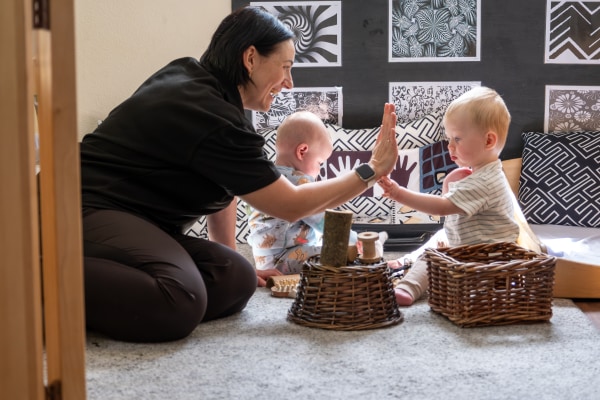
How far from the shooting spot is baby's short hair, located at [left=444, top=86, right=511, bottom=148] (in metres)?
2.86

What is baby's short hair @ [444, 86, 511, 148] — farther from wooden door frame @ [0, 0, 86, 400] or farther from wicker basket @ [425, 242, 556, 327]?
wooden door frame @ [0, 0, 86, 400]

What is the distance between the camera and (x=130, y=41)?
4.26 m

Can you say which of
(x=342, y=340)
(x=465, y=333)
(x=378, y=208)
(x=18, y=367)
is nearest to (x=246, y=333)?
(x=342, y=340)

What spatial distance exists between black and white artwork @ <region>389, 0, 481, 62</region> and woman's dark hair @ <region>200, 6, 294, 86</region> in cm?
178

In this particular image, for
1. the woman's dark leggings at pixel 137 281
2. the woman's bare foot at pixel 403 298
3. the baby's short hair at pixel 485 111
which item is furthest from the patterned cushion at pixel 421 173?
the woman's dark leggings at pixel 137 281

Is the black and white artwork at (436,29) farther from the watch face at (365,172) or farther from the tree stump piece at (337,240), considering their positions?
the tree stump piece at (337,240)

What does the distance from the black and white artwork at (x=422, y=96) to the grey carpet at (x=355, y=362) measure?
1.87 meters

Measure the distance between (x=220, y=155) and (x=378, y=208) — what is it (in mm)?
1737

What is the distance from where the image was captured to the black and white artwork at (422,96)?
4.24 meters

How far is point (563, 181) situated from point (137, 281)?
240 cm

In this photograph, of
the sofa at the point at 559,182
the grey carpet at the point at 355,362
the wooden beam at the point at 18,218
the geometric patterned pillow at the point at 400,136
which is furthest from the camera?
the geometric patterned pillow at the point at 400,136

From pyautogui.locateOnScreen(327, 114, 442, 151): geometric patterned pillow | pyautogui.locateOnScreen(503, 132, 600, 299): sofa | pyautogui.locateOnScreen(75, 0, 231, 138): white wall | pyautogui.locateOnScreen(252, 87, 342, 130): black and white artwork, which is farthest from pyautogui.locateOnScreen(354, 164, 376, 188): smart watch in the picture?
pyautogui.locateOnScreen(75, 0, 231, 138): white wall

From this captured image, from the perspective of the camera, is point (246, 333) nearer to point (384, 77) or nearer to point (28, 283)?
point (28, 283)

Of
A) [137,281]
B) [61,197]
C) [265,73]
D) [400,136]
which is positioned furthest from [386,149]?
[400,136]
